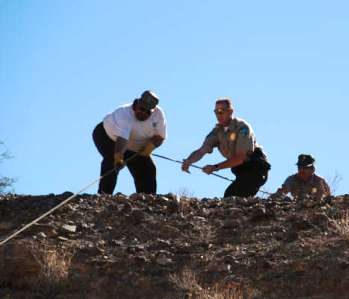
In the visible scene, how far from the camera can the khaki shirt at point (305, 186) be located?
38.0 feet

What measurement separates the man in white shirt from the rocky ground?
70 centimetres

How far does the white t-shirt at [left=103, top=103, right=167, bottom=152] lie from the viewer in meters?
11.1

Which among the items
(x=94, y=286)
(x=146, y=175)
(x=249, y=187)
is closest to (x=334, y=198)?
(x=249, y=187)

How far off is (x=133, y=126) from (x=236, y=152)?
3.51ft

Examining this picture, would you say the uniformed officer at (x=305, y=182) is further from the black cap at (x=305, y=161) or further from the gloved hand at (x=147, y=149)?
the gloved hand at (x=147, y=149)

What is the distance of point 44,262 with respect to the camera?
344 inches

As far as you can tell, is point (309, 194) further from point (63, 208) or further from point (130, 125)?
point (63, 208)

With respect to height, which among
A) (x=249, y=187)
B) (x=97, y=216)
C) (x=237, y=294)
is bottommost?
(x=237, y=294)

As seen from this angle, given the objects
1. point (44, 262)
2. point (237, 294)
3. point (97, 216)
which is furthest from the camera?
point (97, 216)

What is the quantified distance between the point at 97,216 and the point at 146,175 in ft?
5.00

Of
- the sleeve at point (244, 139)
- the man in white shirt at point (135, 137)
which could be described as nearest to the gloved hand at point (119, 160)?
the man in white shirt at point (135, 137)

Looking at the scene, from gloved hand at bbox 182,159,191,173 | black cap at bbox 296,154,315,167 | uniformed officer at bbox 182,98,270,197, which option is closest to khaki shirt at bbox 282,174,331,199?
black cap at bbox 296,154,315,167

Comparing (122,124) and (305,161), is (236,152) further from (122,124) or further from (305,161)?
(122,124)

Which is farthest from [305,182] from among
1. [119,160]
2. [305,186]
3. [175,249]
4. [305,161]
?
[175,249]
